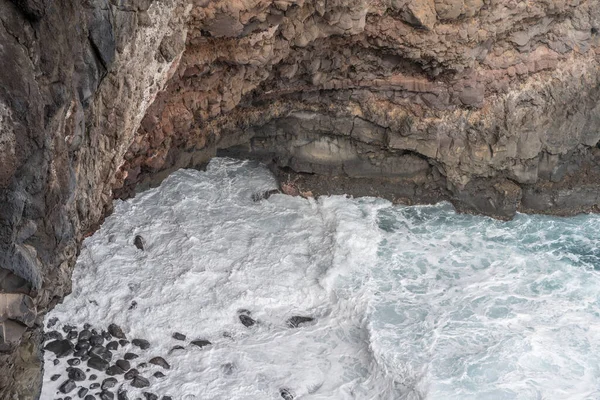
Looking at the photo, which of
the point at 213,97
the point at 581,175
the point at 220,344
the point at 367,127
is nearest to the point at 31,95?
the point at 220,344

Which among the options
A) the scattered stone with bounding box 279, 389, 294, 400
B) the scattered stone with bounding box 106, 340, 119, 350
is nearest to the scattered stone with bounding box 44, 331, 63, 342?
the scattered stone with bounding box 106, 340, 119, 350

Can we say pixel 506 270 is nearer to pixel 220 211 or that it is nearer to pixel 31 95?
pixel 220 211

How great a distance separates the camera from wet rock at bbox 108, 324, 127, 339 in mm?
15664

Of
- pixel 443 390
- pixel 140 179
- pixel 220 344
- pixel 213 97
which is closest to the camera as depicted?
pixel 443 390

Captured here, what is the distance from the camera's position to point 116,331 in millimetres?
15719

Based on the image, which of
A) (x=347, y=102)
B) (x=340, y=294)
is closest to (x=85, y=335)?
(x=340, y=294)

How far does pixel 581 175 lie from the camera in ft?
69.8

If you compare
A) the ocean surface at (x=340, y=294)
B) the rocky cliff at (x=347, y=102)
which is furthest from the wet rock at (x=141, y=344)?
the rocky cliff at (x=347, y=102)

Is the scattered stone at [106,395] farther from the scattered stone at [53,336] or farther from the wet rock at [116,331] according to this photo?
the scattered stone at [53,336]

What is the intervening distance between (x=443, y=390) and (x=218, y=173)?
1093cm

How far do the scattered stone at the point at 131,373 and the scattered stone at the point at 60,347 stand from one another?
150cm

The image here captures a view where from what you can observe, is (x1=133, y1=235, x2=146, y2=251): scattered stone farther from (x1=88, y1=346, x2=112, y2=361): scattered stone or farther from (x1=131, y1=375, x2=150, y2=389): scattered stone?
(x1=131, y1=375, x2=150, y2=389): scattered stone

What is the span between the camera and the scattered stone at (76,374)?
46.8 ft

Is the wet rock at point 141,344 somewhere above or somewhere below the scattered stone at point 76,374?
below
